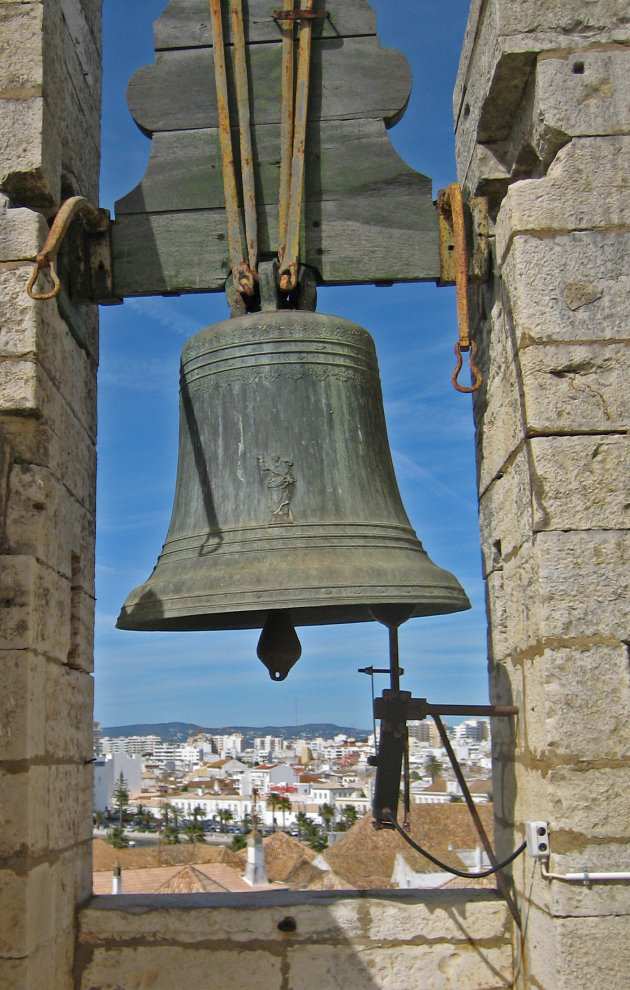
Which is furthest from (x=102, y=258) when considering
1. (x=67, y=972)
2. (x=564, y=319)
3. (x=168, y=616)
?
(x=67, y=972)

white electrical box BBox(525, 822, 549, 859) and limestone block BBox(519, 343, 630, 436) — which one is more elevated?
limestone block BBox(519, 343, 630, 436)

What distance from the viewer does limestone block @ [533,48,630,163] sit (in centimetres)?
311

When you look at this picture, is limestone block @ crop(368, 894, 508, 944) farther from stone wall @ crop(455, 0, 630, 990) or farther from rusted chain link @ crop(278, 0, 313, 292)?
rusted chain link @ crop(278, 0, 313, 292)

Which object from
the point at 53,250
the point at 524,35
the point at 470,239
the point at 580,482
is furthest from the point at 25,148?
the point at 580,482

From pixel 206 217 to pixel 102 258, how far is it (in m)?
0.37

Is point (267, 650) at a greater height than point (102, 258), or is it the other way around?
point (102, 258)

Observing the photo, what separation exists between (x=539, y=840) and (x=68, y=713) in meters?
1.46

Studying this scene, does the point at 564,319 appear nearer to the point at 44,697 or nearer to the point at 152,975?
the point at 44,697

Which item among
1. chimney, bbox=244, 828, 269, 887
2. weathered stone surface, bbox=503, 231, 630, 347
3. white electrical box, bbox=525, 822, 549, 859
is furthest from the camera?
chimney, bbox=244, 828, 269, 887

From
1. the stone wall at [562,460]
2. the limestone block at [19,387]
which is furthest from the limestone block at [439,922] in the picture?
the limestone block at [19,387]

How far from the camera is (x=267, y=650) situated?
3.23 meters

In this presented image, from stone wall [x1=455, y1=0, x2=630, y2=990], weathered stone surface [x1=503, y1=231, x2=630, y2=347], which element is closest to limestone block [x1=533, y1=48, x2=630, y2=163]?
stone wall [x1=455, y1=0, x2=630, y2=990]

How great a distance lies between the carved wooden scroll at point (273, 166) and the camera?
3.56 meters

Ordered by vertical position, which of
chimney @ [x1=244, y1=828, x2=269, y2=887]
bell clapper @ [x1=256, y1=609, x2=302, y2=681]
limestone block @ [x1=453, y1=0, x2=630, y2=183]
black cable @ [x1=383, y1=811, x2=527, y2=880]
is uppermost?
limestone block @ [x1=453, y1=0, x2=630, y2=183]
